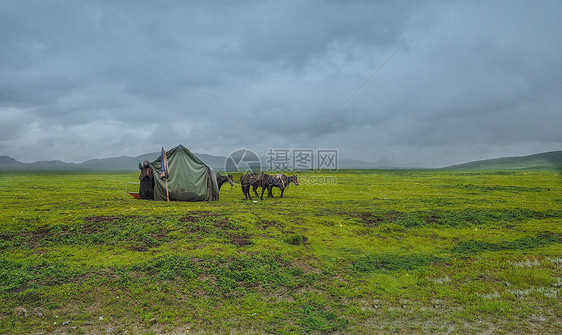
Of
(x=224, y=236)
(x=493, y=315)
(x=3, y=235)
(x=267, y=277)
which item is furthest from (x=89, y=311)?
(x=493, y=315)

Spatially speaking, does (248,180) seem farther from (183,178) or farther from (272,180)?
(183,178)

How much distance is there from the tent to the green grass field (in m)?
7.81

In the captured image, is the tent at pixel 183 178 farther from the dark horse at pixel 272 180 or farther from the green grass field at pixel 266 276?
the green grass field at pixel 266 276

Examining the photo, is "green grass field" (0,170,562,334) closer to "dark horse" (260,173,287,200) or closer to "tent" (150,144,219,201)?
"tent" (150,144,219,201)

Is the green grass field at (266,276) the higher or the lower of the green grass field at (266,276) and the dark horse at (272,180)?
the lower

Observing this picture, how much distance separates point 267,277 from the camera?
9.32 metres

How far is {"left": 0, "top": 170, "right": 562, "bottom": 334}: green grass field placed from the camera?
6.92 m

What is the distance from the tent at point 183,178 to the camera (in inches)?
945

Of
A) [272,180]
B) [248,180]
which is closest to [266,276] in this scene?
[248,180]

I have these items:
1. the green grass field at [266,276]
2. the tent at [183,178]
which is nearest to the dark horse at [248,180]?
the tent at [183,178]

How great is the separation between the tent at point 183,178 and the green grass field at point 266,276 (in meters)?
7.81

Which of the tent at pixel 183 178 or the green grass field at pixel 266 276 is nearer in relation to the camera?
the green grass field at pixel 266 276

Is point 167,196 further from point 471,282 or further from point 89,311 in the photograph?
point 471,282

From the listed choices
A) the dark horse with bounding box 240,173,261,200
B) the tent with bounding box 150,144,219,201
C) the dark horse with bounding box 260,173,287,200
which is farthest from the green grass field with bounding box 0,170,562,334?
the dark horse with bounding box 260,173,287,200
